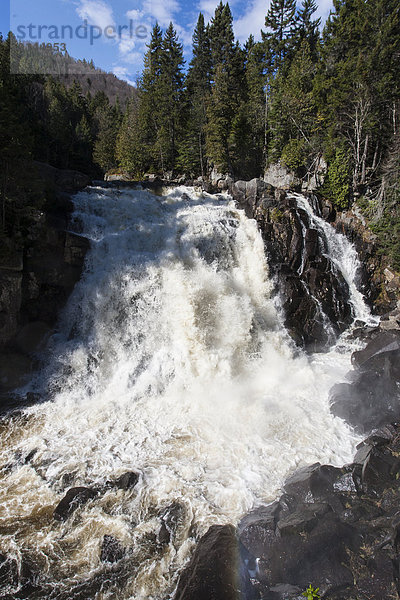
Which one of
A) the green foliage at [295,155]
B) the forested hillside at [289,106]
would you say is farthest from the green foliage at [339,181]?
the green foliage at [295,155]

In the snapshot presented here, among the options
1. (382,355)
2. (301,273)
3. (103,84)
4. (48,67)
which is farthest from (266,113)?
(103,84)

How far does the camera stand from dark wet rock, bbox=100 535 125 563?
636 centimetres

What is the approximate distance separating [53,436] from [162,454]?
11.8 feet

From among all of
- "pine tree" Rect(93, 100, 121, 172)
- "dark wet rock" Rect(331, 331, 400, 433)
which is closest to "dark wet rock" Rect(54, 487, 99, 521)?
"dark wet rock" Rect(331, 331, 400, 433)

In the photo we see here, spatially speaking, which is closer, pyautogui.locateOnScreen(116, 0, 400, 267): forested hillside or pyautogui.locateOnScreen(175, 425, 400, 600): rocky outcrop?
pyautogui.locateOnScreen(175, 425, 400, 600): rocky outcrop

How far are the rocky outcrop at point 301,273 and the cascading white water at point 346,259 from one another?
542 millimetres

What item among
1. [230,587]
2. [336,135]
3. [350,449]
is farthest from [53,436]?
[336,135]

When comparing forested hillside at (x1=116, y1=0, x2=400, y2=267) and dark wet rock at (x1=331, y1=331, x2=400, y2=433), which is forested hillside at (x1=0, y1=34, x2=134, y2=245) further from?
dark wet rock at (x1=331, y1=331, x2=400, y2=433)

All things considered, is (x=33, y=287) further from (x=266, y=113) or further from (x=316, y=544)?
(x=266, y=113)

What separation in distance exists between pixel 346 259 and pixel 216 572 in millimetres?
17667

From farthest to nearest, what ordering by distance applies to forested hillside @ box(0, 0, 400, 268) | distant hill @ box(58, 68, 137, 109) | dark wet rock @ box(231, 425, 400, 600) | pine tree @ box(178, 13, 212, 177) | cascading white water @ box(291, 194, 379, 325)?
distant hill @ box(58, 68, 137, 109) → pine tree @ box(178, 13, 212, 177) → forested hillside @ box(0, 0, 400, 268) → cascading white water @ box(291, 194, 379, 325) → dark wet rock @ box(231, 425, 400, 600)

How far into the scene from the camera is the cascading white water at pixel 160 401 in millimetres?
7062

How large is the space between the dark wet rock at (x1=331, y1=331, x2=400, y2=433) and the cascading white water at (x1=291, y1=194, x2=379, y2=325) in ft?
17.2

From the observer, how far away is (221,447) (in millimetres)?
9406
